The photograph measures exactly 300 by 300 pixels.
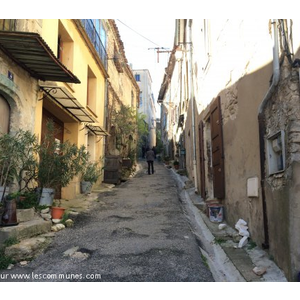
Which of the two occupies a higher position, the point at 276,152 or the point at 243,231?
the point at 276,152

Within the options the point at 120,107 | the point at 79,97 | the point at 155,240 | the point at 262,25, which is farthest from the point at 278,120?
the point at 120,107

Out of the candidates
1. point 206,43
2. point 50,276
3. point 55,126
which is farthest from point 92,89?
point 50,276

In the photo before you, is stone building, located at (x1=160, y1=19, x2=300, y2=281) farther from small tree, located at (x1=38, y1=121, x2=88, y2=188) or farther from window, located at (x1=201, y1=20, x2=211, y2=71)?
small tree, located at (x1=38, y1=121, x2=88, y2=188)

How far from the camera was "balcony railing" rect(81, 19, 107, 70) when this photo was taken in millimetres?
9302

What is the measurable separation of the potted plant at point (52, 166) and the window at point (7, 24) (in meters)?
1.90

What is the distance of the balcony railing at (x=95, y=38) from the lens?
30.5 ft

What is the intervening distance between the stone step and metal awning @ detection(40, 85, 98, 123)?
2.70m

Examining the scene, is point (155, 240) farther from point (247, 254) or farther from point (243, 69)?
point (243, 69)

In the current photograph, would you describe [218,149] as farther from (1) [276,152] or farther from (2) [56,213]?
(2) [56,213]

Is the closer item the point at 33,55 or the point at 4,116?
the point at 33,55

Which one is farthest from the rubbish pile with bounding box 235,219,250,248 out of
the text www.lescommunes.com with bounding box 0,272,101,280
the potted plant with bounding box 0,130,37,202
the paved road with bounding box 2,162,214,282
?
the potted plant with bounding box 0,130,37,202

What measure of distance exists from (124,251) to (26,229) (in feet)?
5.24

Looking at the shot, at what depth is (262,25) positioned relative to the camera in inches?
162

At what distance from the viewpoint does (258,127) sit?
420 centimetres
